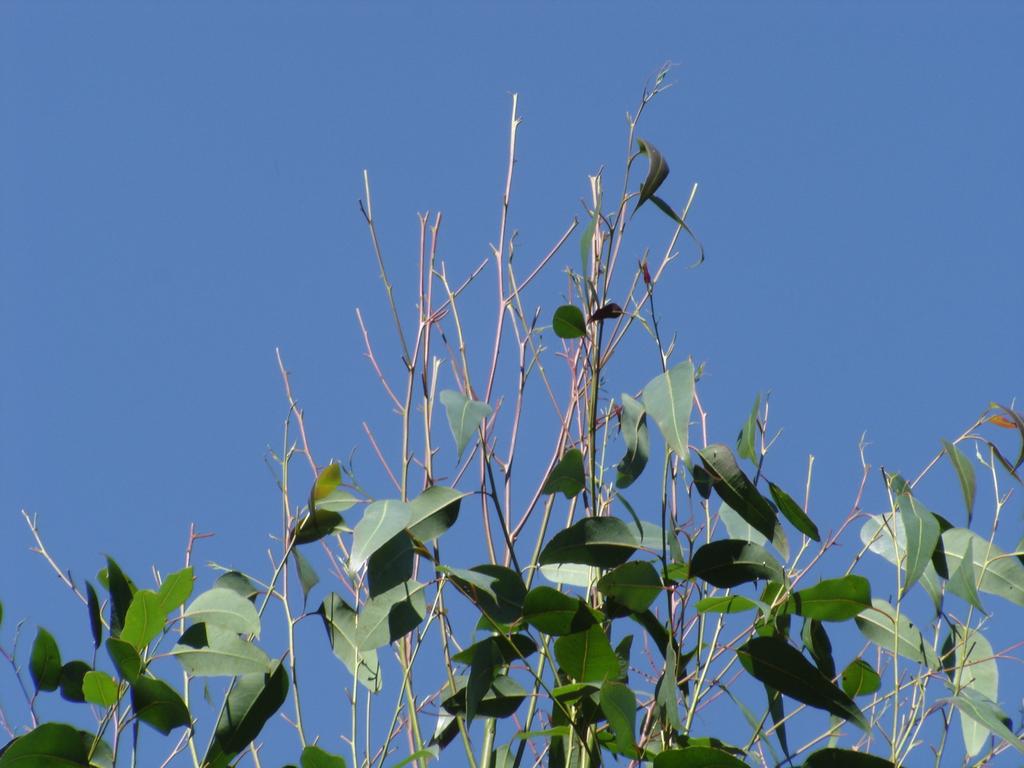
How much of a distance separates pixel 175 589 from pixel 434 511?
241 mm

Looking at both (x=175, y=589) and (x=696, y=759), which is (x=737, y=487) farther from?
(x=175, y=589)

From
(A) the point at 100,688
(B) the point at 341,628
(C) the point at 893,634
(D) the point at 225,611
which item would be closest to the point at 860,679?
(C) the point at 893,634

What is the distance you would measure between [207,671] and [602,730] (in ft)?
1.29

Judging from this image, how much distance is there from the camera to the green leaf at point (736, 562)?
1061 millimetres

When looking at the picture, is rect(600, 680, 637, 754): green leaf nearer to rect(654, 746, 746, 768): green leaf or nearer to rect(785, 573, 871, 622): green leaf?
rect(654, 746, 746, 768): green leaf

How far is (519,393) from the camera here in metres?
1.31

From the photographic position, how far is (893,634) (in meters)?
1.17

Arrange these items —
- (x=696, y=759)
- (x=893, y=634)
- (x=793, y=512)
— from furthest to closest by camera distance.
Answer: (x=893, y=634) < (x=793, y=512) < (x=696, y=759)

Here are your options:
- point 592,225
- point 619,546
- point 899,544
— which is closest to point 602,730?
point 619,546

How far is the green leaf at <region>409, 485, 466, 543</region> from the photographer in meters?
1.06

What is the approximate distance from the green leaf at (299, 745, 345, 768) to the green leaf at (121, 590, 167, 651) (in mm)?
174

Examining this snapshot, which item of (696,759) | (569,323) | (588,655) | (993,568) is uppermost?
(569,323)

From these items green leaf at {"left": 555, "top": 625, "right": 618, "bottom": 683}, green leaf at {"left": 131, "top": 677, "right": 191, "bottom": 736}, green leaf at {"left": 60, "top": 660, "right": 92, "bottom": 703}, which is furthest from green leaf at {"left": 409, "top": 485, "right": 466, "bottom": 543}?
green leaf at {"left": 60, "top": 660, "right": 92, "bottom": 703}

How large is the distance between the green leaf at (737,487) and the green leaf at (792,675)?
11 centimetres
